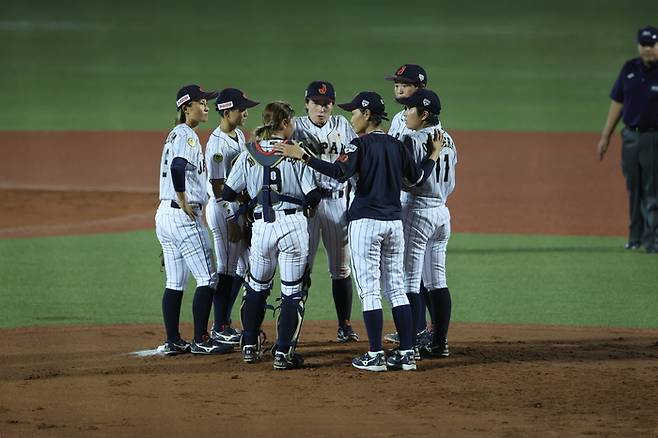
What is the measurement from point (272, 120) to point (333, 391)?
1.59m

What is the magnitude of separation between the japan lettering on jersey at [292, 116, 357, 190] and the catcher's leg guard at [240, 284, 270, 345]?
79 centimetres

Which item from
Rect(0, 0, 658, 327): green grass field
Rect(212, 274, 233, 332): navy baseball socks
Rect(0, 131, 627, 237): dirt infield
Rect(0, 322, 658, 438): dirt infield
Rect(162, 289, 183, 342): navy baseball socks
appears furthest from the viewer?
Rect(0, 131, 627, 237): dirt infield

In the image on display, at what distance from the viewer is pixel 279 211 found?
6.63 m

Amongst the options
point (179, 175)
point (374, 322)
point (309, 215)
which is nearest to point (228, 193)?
point (179, 175)

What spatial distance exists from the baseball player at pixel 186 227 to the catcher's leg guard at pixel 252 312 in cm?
34

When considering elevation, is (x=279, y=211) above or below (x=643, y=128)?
below

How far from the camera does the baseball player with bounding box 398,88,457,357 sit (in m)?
6.76

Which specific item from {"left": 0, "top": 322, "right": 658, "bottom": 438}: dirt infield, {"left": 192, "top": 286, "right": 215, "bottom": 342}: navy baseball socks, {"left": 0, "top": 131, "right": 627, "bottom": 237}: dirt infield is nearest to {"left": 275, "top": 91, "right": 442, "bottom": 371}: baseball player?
{"left": 0, "top": 322, "right": 658, "bottom": 438}: dirt infield

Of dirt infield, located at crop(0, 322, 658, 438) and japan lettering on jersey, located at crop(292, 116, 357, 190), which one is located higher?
japan lettering on jersey, located at crop(292, 116, 357, 190)

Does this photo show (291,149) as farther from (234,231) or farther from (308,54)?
(308,54)

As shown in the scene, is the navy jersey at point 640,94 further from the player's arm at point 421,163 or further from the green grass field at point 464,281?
the player's arm at point 421,163

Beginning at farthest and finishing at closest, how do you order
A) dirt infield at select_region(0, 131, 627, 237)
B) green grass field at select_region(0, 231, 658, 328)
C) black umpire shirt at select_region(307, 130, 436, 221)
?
dirt infield at select_region(0, 131, 627, 237)
green grass field at select_region(0, 231, 658, 328)
black umpire shirt at select_region(307, 130, 436, 221)

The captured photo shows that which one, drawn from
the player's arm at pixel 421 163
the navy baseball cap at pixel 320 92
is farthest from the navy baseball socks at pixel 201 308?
the player's arm at pixel 421 163

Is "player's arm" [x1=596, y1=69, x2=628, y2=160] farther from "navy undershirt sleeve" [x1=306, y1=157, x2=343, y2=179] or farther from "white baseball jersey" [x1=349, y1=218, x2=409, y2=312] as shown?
"navy undershirt sleeve" [x1=306, y1=157, x2=343, y2=179]
